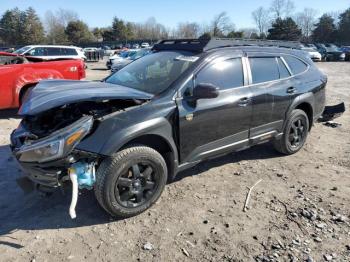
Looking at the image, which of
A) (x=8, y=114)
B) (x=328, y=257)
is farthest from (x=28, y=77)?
(x=328, y=257)

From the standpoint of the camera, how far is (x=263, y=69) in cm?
512

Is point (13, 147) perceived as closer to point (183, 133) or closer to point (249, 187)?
point (183, 133)

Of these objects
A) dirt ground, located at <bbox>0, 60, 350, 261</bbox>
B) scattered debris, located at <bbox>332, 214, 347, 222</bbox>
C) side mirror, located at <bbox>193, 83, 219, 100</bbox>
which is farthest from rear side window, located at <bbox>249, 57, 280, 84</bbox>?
scattered debris, located at <bbox>332, 214, 347, 222</bbox>

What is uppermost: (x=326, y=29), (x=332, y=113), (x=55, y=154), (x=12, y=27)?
(x=12, y=27)

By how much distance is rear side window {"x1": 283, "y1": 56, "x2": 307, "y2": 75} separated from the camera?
→ 563 cm

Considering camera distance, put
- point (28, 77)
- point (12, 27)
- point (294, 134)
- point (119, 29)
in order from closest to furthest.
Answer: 1. point (294, 134)
2. point (28, 77)
3. point (12, 27)
4. point (119, 29)

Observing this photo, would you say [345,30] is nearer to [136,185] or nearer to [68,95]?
[136,185]

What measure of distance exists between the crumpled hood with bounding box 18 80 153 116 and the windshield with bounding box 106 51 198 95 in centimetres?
25

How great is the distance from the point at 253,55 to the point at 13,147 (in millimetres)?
3337

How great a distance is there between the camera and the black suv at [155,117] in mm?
3465

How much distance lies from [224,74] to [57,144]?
231 cm

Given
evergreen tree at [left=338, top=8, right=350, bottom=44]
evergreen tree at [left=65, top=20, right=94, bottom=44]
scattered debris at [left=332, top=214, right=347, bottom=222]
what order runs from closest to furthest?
scattered debris at [left=332, top=214, right=347, bottom=222]
evergreen tree at [left=338, top=8, right=350, bottom=44]
evergreen tree at [left=65, top=20, right=94, bottom=44]

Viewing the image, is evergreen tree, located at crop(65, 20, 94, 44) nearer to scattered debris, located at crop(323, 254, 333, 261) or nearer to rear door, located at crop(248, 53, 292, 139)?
rear door, located at crop(248, 53, 292, 139)

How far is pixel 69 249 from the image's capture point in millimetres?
3348
